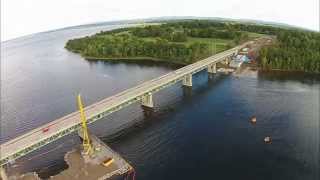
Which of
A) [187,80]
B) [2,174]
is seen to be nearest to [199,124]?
[187,80]

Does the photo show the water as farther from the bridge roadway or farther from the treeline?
the treeline


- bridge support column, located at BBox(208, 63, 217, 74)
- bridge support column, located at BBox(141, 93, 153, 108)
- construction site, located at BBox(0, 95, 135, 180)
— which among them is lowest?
construction site, located at BBox(0, 95, 135, 180)

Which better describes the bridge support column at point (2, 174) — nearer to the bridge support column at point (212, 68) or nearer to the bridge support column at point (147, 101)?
the bridge support column at point (147, 101)

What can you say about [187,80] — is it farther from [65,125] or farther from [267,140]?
[65,125]

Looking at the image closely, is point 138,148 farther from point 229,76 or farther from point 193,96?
point 229,76

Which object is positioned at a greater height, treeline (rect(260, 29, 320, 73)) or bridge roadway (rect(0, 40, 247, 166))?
treeline (rect(260, 29, 320, 73))

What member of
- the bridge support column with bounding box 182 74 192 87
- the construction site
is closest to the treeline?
the bridge support column with bounding box 182 74 192 87

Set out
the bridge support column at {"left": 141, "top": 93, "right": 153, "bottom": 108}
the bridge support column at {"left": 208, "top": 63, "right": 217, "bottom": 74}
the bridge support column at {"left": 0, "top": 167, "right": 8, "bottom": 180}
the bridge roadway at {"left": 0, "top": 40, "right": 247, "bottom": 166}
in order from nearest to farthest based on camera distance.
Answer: the bridge support column at {"left": 0, "top": 167, "right": 8, "bottom": 180} < the bridge roadway at {"left": 0, "top": 40, "right": 247, "bottom": 166} < the bridge support column at {"left": 141, "top": 93, "right": 153, "bottom": 108} < the bridge support column at {"left": 208, "top": 63, "right": 217, "bottom": 74}

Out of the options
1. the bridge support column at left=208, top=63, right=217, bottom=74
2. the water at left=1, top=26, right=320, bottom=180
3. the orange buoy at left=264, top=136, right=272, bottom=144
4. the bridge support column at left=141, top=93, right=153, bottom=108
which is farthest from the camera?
the bridge support column at left=208, top=63, right=217, bottom=74
